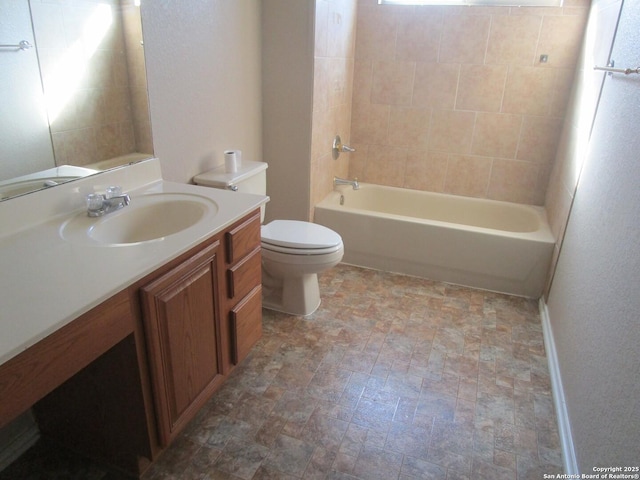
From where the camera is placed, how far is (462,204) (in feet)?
11.0

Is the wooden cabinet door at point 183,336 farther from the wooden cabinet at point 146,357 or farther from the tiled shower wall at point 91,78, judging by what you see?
the tiled shower wall at point 91,78

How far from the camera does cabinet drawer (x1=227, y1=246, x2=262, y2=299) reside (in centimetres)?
164

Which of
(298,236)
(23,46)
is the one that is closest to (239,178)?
(298,236)

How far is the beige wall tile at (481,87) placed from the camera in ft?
9.97

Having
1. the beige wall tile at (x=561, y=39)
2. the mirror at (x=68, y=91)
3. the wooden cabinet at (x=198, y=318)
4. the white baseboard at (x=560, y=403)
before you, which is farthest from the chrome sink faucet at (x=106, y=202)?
the beige wall tile at (x=561, y=39)

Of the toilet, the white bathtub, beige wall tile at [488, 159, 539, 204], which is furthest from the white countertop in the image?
beige wall tile at [488, 159, 539, 204]

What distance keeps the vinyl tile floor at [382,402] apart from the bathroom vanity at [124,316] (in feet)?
0.65

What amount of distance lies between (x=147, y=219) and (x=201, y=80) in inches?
33.3

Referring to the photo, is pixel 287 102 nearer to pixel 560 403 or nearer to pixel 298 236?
pixel 298 236

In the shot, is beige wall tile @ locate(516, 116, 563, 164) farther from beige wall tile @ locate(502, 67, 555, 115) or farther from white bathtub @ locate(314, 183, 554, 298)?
white bathtub @ locate(314, 183, 554, 298)

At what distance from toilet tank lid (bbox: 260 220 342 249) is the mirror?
74 centimetres

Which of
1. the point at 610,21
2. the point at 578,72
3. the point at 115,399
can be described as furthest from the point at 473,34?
A: the point at 115,399

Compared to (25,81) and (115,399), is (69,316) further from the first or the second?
(25,81)

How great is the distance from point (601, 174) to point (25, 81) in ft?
7.12
